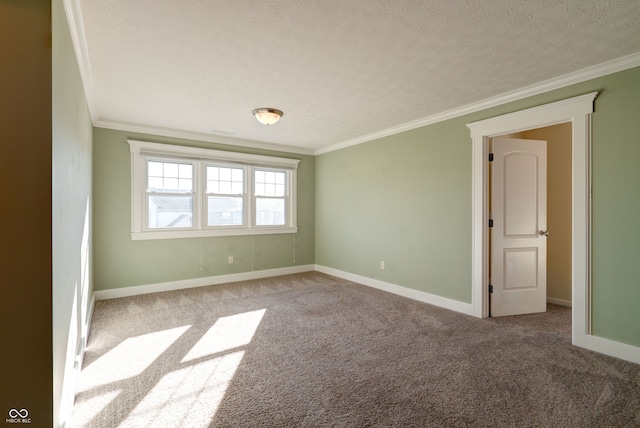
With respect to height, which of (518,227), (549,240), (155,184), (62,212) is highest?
(155,184)

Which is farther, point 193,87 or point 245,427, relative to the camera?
point 193,87

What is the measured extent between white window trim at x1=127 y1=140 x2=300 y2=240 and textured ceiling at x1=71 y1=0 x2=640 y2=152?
2.88ft

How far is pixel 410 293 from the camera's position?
4496 millimetres

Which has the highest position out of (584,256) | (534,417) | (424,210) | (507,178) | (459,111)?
(459,111)

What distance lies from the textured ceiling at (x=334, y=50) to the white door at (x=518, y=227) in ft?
2.98

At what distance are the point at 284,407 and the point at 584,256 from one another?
2930mm

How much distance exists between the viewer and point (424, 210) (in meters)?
4.34

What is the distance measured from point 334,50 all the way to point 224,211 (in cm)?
366

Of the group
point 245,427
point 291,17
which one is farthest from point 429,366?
point 291,17

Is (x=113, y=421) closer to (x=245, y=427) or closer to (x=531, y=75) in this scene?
(x=245, y=427)

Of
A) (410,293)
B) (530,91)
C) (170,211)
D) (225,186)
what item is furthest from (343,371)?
(225,186)

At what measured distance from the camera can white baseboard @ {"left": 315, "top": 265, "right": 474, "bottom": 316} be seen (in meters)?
3.87

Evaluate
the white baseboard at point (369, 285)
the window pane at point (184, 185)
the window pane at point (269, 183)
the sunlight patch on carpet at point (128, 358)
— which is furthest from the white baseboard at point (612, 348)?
the window pane at point (184, 185)

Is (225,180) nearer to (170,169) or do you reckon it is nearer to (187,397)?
(170,169)
